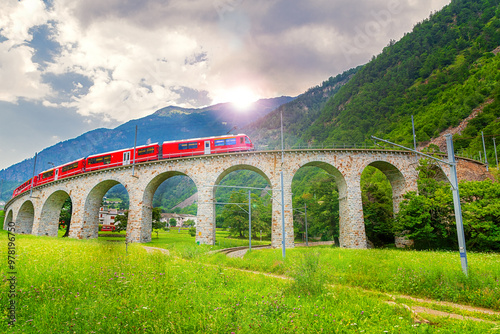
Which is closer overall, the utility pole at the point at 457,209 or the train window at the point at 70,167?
the utility pole at the point at 457,209

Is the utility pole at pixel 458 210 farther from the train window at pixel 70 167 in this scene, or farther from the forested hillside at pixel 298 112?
the forested hillside at pixel 298 112

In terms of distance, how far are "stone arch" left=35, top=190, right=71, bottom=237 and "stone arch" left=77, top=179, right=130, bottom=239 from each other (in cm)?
711

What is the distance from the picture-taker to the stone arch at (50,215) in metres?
41.0

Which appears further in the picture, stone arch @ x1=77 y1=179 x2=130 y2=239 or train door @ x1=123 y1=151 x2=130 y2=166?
train door @ x1=123 y1=151 x2=130 y2=166

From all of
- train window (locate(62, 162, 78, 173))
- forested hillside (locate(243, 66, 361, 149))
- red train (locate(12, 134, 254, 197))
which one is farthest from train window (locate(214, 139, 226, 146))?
forested hillside (locate(243, 66, 361, 149))

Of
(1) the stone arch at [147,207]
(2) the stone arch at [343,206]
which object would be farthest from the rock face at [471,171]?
(1) the stone arch at [147,207]

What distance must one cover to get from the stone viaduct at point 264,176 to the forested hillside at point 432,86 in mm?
24446

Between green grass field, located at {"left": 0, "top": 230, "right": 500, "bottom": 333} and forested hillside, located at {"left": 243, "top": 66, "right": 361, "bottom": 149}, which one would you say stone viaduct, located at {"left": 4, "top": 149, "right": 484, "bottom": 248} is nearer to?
green grass field, located at {"left": 0, "top": 230, "right": 500, "bottom": 333}

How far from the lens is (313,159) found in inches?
1242

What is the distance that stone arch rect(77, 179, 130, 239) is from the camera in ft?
117

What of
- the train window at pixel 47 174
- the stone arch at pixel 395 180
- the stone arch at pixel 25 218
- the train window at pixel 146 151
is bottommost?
the stone arch at pixel 25 218

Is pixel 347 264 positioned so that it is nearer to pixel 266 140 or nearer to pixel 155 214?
pixel 155 214

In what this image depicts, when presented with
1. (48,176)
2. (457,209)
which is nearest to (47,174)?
(48,176)

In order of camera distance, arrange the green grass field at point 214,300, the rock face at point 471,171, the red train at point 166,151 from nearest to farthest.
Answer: the green grass field at point 214,300 → the red train at point 166,151 → the rock face at point 471,171
